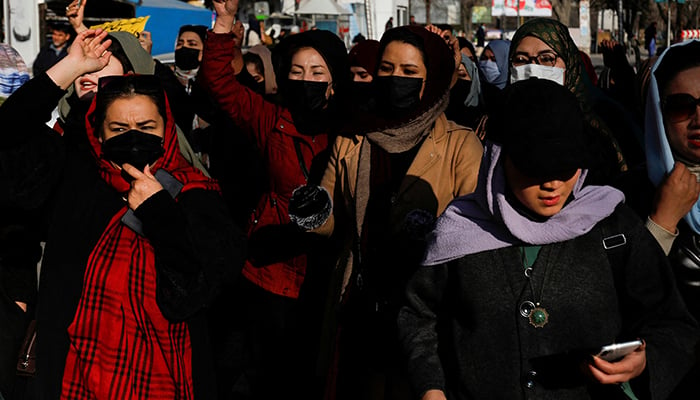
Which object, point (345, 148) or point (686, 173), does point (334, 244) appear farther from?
point (686, 173)

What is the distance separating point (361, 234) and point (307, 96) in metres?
1.18

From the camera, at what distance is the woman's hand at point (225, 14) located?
456 centimetres

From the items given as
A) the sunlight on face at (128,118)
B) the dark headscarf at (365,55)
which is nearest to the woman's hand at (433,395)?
the sunlight on face at (128,118)

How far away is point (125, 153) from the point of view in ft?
10.4

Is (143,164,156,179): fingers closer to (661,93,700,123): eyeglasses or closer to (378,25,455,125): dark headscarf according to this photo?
(378,25,455,125): dark headscarf

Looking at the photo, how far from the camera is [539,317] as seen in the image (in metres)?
2.54

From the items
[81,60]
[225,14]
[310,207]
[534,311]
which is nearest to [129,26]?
[225,14]

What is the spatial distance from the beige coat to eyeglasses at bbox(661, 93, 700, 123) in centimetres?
80

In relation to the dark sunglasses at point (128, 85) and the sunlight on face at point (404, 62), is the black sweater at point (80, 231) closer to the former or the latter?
the dark sunglasses at point (128, 85)

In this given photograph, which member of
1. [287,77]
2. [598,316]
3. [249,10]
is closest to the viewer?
[598,316]

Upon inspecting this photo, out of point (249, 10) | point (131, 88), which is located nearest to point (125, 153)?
point (131, 88)

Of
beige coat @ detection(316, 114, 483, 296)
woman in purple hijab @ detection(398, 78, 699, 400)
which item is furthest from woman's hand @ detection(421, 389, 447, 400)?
beige coat @ detection(316, 114, 483, 296)

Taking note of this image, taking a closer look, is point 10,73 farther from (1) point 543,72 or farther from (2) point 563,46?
(2) point 563,46

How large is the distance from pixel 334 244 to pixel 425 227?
41.4 inches
